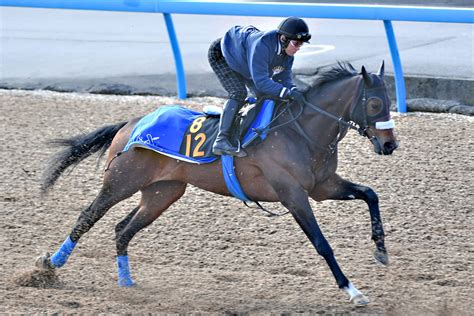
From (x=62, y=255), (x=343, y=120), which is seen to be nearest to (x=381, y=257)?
(x=343, y=120)

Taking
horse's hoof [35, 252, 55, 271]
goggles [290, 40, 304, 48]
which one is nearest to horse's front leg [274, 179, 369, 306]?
goggles [290, 40, 304, 48]

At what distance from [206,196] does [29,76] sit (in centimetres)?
515

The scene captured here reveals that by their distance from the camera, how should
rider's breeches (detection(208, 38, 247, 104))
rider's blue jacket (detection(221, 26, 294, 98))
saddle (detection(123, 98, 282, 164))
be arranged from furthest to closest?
rider's breeches (detection(208, 38, 247, 104)) < saddle (detection(123, 98, 282, 164)) < rider's blue jacket (detection(221, 26, 294, 98))

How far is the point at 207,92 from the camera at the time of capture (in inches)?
431

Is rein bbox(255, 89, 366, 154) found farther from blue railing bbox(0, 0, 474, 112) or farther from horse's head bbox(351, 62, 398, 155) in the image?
blue railing bbox(0, 0, 474, 112)

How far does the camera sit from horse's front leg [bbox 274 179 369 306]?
5.83m

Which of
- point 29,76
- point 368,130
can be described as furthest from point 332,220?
point 29,76

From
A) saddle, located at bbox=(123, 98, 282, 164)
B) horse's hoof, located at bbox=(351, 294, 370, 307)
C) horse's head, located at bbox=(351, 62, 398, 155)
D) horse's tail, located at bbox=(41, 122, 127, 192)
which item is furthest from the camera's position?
horse's tail, located at bbox=(41, 122, 127, 192)

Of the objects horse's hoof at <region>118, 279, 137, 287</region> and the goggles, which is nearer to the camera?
the goggles

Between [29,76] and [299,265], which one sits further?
[29,76]

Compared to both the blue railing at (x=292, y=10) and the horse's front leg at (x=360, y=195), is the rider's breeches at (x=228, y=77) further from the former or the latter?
the blue railing at (x=292, y=10)

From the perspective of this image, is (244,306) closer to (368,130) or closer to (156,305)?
(156,305)

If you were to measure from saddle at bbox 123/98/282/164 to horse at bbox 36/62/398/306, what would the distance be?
0.25 feet

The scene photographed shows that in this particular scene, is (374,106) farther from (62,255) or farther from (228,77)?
(62,255)
